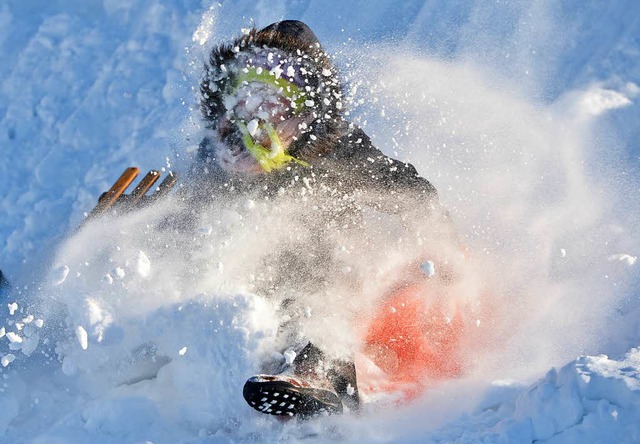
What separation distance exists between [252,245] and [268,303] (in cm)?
31

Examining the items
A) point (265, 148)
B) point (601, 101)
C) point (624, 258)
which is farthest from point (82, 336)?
point (601, 101)

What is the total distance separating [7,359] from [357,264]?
169 centimetres

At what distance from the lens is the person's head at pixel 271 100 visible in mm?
2674

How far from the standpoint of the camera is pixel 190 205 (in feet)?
10.3

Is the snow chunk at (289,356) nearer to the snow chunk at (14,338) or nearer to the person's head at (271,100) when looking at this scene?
the person's head at (271,100)

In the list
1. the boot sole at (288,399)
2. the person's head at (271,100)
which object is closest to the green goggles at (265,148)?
the person's head at (271,100)

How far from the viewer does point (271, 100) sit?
8.75 ft

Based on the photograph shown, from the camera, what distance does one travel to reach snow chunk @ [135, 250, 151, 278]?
114 inches

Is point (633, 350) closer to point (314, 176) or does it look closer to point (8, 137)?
point (314, 176)

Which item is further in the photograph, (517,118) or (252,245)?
(517,118)

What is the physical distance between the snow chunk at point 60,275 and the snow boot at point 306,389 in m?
1.13

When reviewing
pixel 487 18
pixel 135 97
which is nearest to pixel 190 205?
pixel 135 97

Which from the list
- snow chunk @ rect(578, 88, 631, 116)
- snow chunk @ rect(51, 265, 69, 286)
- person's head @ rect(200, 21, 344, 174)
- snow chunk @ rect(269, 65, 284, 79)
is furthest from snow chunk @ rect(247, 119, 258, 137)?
snow chunk @ rect(578, 88, 631, 116)

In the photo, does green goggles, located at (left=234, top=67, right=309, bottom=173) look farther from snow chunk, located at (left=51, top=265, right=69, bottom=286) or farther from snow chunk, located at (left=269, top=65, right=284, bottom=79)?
A: snow chunk, located at (left=51, top=265, right=69, bottom=286)
